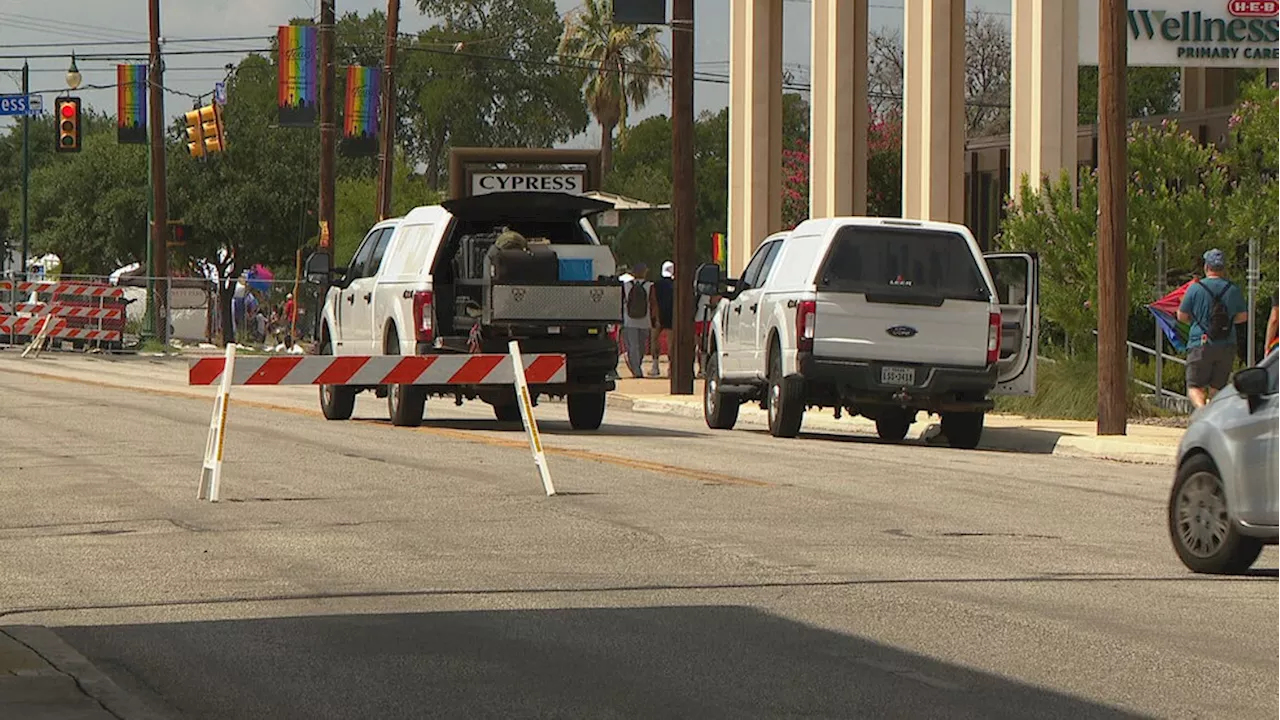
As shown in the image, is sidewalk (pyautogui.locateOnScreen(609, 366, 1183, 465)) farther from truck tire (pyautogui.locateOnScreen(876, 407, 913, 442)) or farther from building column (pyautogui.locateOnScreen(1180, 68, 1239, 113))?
building column (pyautogui.locateOnScreen(1180, 68, 1239, 113))

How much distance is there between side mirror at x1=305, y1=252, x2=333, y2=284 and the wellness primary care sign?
1463cm

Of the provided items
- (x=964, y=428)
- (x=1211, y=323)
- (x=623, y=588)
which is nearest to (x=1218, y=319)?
(x=1211, y=323)

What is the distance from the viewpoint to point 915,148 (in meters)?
35.7

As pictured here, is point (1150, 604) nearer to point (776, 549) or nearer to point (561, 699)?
point (776, 549)

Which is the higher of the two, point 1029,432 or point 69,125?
point 69,125

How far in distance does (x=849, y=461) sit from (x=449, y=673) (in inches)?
451

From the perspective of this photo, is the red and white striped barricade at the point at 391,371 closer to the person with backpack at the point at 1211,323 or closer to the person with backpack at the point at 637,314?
the person with backpack at the point at 1211,323

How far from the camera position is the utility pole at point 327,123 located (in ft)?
154

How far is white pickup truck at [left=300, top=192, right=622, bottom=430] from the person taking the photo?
22.4 meters

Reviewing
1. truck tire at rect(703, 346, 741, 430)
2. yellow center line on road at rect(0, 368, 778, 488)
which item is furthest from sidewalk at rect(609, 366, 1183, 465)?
yellow center line on road at rect(0, 368, 778, 488)

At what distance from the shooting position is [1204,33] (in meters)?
34.8

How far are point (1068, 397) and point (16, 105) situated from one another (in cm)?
4796

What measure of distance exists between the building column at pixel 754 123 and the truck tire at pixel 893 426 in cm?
1679

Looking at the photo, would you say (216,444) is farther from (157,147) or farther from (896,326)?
(157,147)
